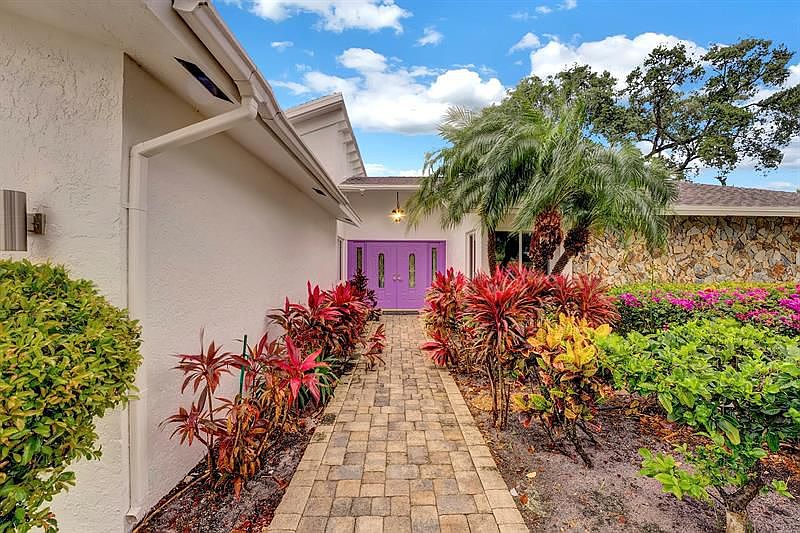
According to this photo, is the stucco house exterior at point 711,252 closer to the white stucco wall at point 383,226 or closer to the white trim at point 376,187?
the white trim at point 376,187

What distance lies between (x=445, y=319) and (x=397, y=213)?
6516 millimetres

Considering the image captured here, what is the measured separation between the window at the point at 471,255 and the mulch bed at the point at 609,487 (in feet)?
23.5

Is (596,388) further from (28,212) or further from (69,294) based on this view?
(28,212)

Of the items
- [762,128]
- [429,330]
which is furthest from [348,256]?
[762,128]

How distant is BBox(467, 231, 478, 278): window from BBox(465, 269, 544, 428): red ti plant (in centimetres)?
680

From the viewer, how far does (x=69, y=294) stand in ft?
6.57

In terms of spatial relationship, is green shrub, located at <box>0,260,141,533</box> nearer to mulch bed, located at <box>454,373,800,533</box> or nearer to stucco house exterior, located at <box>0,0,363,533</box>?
stucco house exterior, located at <box>0,0,363,533</box>

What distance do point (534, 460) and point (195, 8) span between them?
4.35 meters

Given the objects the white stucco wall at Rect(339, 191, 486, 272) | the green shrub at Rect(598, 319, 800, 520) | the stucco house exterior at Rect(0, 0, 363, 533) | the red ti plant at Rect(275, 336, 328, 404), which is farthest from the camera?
the white stucco wall at Rect(339, 191, 486, 272)

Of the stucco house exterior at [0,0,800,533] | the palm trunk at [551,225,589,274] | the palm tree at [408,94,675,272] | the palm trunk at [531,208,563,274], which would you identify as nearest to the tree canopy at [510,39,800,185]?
the palm tree at [408,94,675,272]

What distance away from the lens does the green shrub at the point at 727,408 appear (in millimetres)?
2037

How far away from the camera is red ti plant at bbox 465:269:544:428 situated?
3992 mm

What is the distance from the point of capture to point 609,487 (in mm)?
3094

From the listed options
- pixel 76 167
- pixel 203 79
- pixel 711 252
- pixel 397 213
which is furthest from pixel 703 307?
pixel 397 213
